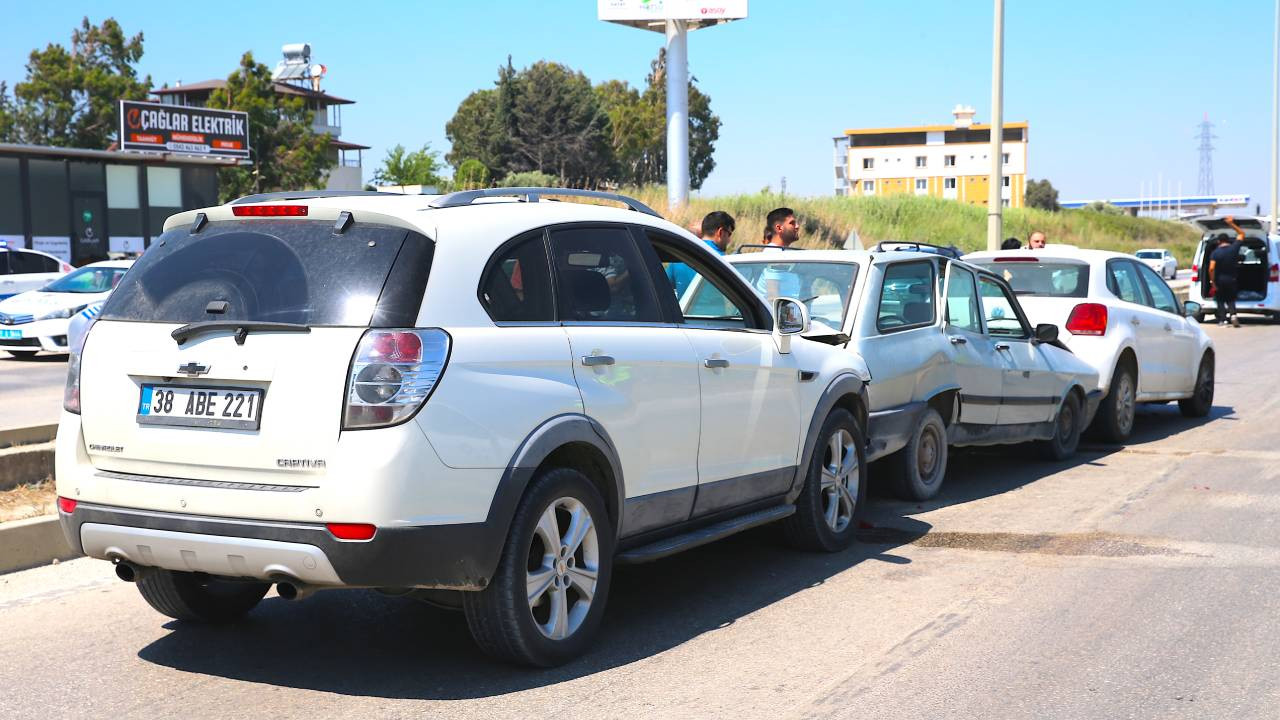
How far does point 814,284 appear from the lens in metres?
8.45

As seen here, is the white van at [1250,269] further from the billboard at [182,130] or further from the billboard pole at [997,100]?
the billboard at [182,130]

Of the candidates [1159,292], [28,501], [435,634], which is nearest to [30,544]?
[28,501]

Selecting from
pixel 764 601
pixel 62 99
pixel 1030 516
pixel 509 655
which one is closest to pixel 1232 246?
pixel 1030 516

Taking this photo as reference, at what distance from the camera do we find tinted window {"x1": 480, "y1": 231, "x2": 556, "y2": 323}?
477cm

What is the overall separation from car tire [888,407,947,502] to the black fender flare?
1.43m

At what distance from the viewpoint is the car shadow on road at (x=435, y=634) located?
4.87 metres

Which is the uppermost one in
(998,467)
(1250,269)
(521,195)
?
(521,195)

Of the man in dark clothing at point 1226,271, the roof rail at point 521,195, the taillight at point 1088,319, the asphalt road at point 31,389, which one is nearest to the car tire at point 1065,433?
the taillight at point 1088,319

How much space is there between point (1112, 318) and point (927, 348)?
347cm

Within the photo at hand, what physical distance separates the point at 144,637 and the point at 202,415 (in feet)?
4.91

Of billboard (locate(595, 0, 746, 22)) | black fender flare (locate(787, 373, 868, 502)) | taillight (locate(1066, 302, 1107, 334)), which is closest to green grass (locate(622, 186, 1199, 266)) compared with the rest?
billboard (locate(595, 0, 746, 22))

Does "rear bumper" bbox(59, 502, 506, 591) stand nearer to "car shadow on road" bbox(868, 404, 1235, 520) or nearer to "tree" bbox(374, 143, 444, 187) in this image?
"car shadow on road" bbox(868, 404, 1235, 520)

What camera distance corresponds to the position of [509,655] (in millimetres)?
4801

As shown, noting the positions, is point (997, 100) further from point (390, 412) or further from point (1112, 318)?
point (390, 412)
